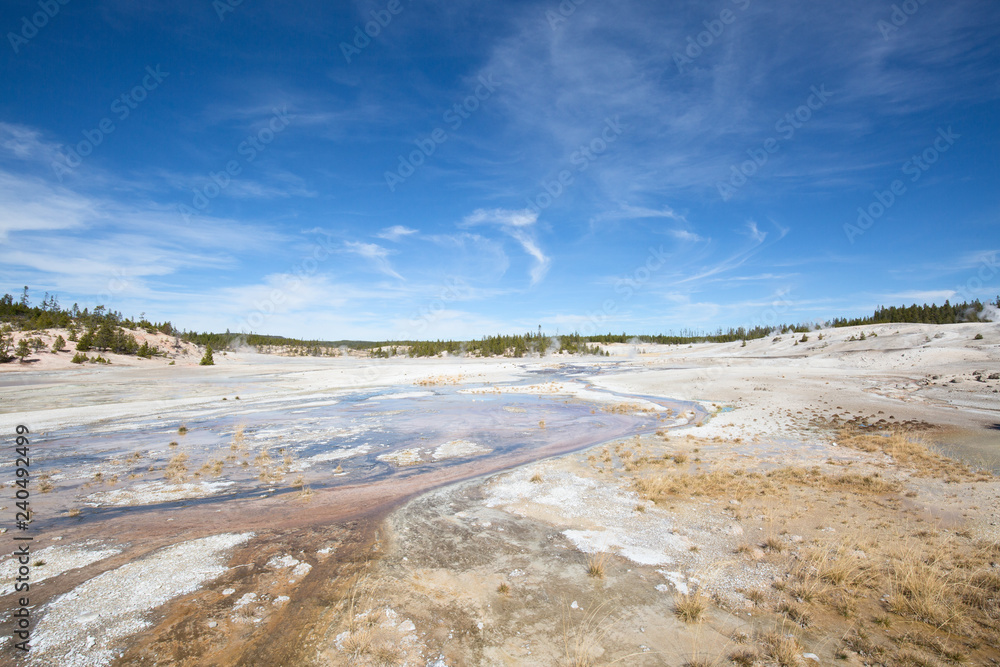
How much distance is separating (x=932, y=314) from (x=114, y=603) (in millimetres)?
101193

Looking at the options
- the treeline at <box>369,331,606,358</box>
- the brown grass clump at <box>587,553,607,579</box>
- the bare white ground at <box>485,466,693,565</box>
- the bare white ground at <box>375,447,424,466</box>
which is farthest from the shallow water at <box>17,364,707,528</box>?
the treeline at <box>369,331,606,358</box>

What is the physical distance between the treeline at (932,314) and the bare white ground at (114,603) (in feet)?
283

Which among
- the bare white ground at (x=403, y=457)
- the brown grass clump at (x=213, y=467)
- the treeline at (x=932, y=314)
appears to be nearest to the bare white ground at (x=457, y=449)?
the bare white ground at (x=403, y=457)

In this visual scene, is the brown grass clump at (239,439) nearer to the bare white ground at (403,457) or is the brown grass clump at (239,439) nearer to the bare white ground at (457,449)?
the bare white ground at (403,457)

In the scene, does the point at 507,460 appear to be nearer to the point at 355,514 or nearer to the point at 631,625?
the point at 355,514

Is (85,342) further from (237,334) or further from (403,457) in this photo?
(237,334)

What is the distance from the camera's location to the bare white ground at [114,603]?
4.54 metres

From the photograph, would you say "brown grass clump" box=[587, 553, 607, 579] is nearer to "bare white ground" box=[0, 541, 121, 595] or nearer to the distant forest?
"bare white ground" box=[0, 541, 121, 595]

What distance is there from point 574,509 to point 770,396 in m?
23.6

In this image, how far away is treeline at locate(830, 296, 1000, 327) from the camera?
59.1 meters

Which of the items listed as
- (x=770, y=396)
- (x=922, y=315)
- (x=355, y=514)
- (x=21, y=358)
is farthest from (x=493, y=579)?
(x=922, y=315)

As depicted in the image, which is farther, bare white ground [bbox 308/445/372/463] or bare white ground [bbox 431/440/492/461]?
bare white ground [bbox 431/440/492/461]

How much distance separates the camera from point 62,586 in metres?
5.80

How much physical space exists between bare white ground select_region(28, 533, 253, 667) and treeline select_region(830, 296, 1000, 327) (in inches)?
3400
